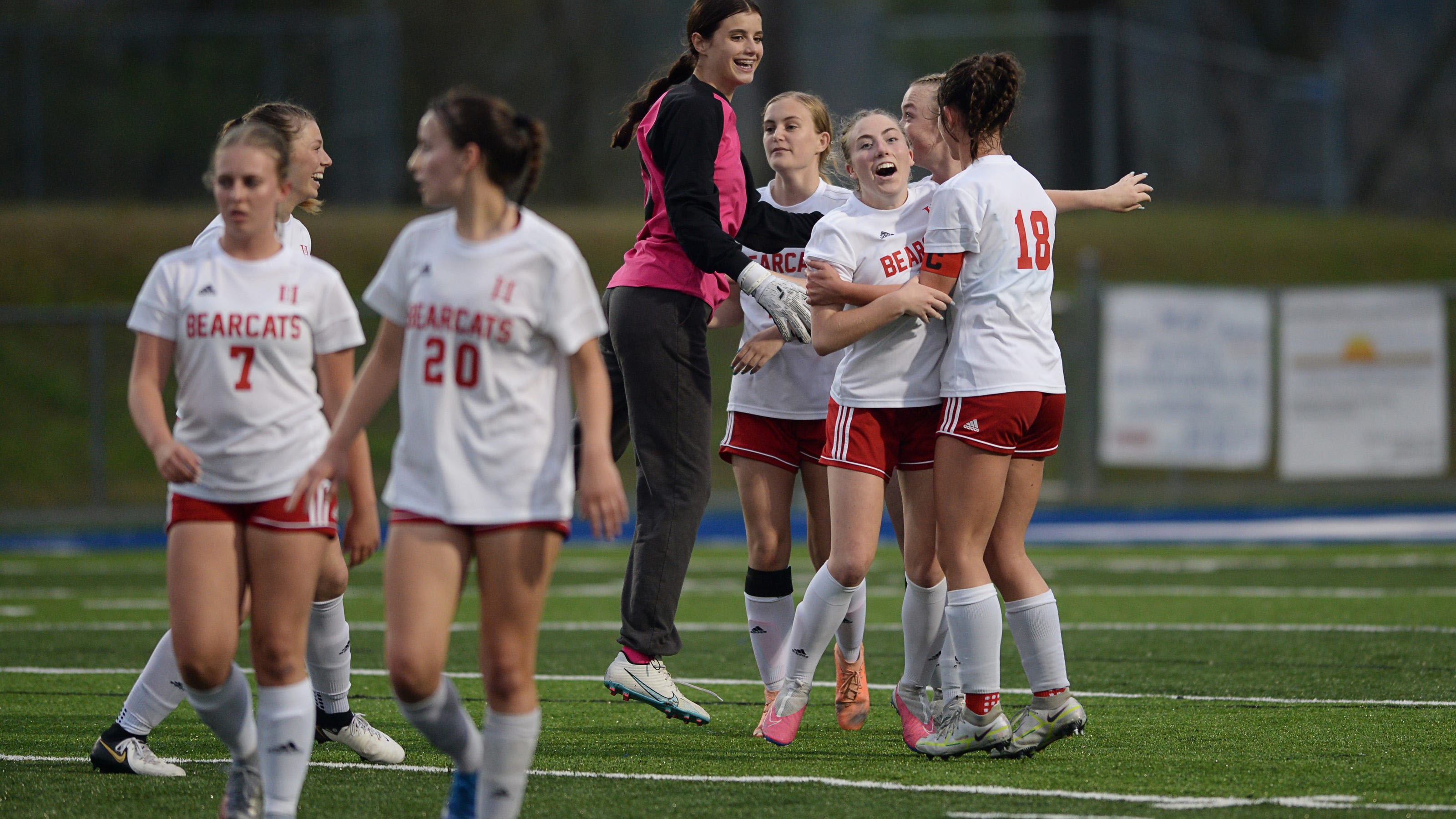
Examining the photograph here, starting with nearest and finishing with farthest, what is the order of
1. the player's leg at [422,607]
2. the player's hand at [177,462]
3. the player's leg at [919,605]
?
the player's leg at [422,607]
the player's hand at [177,462]
the player's leg at [919,605]

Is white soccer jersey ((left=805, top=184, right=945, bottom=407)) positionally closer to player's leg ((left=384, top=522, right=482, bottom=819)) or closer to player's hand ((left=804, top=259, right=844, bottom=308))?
player's hand ((left=804, top=259, right=844, bottom=308))

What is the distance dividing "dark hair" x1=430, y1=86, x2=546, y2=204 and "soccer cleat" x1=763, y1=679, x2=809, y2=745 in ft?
6.69

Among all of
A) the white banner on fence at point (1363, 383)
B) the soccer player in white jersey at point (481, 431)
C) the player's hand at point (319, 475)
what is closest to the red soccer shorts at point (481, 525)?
the soccer player in white jersey at point (481, 431)

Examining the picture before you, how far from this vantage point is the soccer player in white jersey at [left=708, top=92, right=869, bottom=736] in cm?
542

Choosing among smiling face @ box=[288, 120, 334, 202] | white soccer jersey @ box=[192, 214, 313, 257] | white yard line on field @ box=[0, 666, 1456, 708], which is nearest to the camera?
white soccer jersey @ box=[192, 214, 313, 257]

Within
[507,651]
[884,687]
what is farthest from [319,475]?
[884,687]

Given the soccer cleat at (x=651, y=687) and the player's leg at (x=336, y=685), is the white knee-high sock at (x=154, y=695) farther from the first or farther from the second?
the soccer cleat at (x=651, y=687)

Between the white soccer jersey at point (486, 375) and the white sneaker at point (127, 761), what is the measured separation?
1.64 metres

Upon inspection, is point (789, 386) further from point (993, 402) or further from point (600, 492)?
point (600, 492)

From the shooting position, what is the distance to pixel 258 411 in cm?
379

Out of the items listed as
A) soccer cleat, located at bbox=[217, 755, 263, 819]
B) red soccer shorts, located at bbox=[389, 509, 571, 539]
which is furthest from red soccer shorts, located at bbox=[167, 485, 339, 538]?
soccer cleat, located at bbox=[217, 755, 263, 819]

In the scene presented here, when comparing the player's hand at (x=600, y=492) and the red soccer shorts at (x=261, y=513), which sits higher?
the player's hand at (x=600, y=492)

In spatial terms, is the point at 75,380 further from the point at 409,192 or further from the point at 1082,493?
the point at 1082,493

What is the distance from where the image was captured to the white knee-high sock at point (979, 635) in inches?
183
